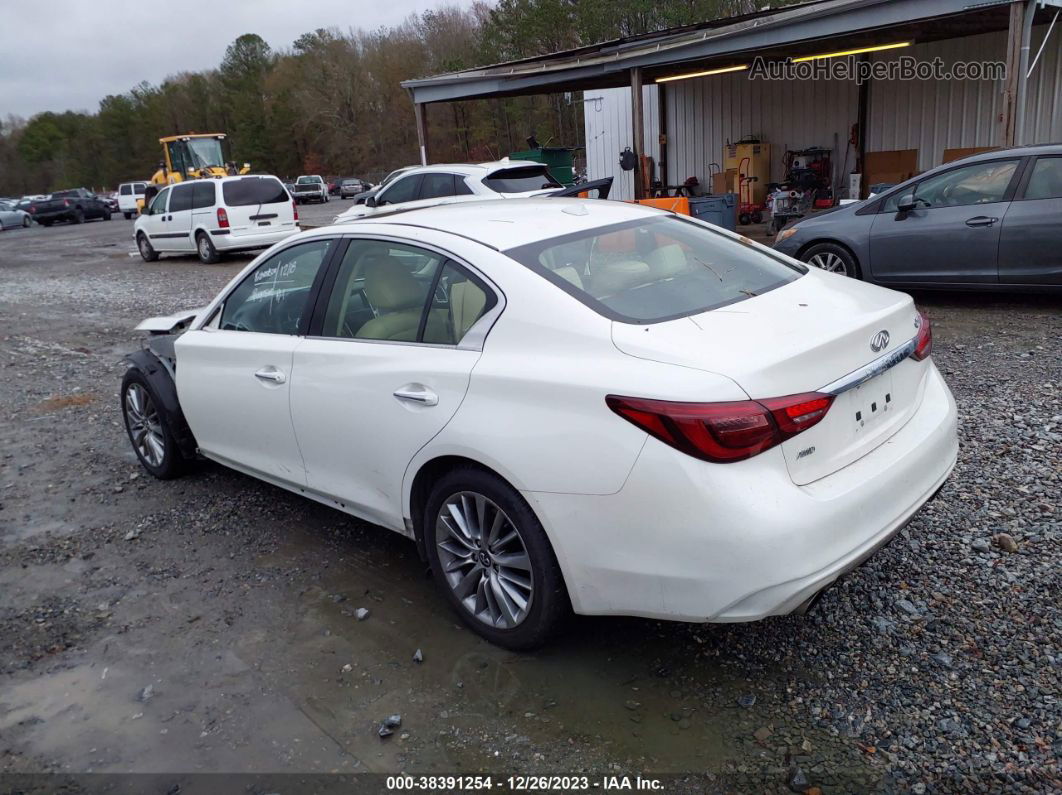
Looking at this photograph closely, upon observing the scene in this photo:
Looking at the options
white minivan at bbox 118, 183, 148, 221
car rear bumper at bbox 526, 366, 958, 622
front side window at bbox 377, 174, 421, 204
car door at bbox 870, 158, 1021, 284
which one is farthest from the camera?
white minivan at bbox 118, 183, 148, 221

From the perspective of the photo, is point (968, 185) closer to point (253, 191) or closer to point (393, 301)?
point (393, 301)

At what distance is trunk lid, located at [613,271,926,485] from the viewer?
Result: 2.67 metres

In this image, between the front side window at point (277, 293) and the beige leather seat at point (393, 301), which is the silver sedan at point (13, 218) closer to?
the front side window at point (277, 293)

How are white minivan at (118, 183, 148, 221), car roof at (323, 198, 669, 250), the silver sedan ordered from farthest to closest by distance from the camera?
white minivan at (118, 183, 148, 221) < the silver sedan < car roof at (323, 198, 669, 250)

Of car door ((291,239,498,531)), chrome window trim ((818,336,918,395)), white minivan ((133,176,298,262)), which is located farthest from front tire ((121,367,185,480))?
white minivan ((133,176,298,262))

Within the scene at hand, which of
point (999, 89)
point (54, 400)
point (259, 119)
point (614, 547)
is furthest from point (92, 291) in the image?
point (259, 119)

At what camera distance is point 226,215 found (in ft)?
55.8

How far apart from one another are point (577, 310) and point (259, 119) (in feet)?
267

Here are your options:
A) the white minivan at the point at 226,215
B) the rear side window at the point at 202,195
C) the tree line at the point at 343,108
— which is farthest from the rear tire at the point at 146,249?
the tree line at the point at 343,108

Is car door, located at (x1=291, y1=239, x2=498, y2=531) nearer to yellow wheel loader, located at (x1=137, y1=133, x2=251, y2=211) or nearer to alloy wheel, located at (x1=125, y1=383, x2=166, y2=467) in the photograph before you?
alloy wheel, located at (x1=125, y1=383, x2=166, y2=467)

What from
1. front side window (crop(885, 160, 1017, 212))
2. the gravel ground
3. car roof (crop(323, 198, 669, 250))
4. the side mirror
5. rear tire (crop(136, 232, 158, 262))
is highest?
car roof (crop(323, 198, 669, 250))

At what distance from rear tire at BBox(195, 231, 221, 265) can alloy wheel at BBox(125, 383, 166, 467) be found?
13.0 m

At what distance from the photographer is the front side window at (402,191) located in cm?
1308

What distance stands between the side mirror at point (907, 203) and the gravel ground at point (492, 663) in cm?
386
